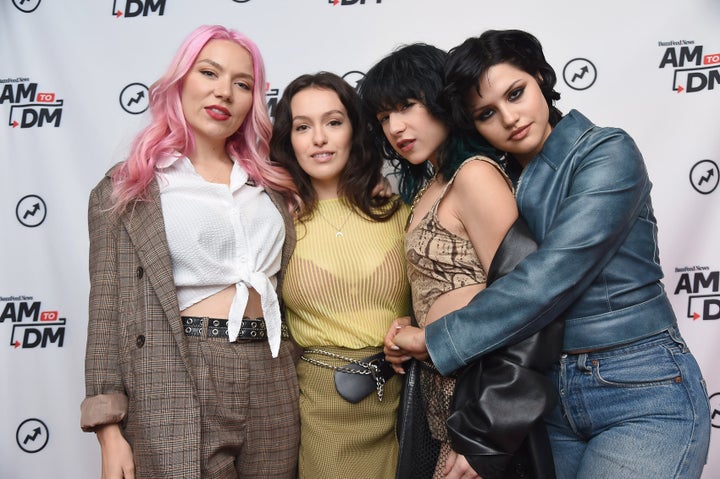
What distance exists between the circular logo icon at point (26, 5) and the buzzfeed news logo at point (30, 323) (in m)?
1.32

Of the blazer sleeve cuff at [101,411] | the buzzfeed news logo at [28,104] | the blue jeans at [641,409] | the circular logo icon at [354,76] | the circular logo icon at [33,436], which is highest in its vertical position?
the circular logo icon at [354,76]

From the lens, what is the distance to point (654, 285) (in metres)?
1.39

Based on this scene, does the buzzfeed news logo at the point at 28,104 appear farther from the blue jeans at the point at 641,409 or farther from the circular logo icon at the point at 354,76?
the blue jeans at the point at 641,409

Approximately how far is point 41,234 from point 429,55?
6.33 ft

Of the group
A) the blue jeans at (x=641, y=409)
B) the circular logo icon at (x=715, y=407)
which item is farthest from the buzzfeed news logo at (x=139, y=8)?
the circular logo icon at (x=715, y=407)

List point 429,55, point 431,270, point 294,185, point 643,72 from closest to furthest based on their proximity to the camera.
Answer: point 431,270, point 429,55, point 294,185, point 643,72

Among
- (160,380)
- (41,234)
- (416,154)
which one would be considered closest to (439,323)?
(416,154)

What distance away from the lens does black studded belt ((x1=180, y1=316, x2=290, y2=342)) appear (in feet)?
5.76

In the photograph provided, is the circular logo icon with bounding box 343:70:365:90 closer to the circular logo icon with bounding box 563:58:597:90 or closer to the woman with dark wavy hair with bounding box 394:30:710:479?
the circular logo icon with bounding box 563:58:597:90

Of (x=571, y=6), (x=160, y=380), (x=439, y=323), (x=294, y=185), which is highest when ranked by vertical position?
(x=571, y=6)

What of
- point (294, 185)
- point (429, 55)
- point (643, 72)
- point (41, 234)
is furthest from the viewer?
point (41, 234)

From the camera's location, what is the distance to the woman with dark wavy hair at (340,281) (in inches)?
74.0

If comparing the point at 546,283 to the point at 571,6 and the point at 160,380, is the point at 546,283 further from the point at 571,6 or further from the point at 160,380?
the point at 571,6

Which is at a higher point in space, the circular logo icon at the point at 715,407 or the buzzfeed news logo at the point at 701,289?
the buzzfeed news logo at the point at 701,289
